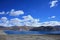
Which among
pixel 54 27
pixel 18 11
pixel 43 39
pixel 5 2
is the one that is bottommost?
pixel 43 39

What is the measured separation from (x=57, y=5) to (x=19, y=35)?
172 cm

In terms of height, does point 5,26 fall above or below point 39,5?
below

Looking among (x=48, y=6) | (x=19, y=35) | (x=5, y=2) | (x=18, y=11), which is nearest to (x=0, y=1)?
(x=5, y=2)

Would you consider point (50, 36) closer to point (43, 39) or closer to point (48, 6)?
point (43, 39)

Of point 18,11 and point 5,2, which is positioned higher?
point 5,2

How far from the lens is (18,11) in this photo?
17.3ft

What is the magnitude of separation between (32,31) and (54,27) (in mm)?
776

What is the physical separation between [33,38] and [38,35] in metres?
0.21

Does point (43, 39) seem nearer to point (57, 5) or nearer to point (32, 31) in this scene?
point (32, 31)

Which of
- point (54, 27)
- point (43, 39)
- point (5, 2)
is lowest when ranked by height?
point (43, 39)

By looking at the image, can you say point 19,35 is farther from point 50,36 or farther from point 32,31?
point 50,36

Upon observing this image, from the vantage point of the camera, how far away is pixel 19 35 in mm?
5445

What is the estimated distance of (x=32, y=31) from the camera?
5273mm

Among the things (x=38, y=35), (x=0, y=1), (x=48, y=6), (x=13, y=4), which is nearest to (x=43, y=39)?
(x=38, y=35)
